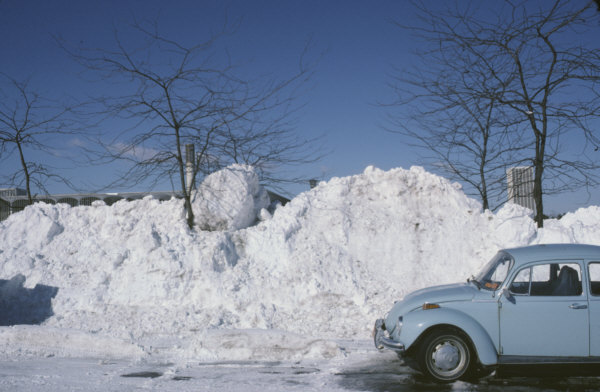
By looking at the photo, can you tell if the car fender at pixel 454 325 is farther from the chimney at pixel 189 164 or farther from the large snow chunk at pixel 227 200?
the chimney at pixel 189 164

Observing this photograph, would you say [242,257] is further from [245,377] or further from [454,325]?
[454,325]

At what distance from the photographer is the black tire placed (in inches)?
237

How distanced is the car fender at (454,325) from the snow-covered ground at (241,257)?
2.96 m

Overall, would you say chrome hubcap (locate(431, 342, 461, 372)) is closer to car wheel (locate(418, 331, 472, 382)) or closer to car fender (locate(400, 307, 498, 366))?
car wheel (locate(418, 331, 472, 382))

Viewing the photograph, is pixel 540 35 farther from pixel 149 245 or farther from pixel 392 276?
pixel 149 245

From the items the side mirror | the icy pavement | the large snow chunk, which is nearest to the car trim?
the icy pavement

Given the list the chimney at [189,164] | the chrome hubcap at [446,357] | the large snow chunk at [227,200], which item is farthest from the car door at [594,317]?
the chimney at [189,164]

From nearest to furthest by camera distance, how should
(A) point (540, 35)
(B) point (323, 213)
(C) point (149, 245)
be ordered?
(A) point (540, 35) → (C) point (149, 245) → (B) point (323, 213)

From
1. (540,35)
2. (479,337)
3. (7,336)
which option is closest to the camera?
(479,337)

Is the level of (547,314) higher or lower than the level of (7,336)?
higher

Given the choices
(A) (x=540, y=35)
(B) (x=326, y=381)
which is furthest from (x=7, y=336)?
(A) (x=540, y=35)

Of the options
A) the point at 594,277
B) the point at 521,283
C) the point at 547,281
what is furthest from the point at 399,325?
the point at 594,277

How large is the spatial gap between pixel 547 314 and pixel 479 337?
2.79ft

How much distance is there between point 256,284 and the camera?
35.1 ft
